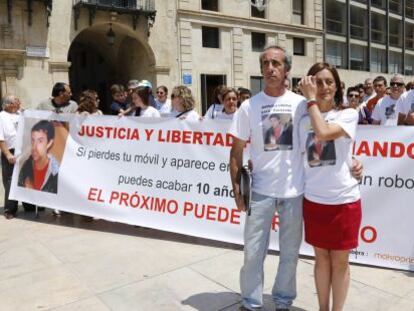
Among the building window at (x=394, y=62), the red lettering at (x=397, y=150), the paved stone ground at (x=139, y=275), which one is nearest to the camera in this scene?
the paved stone ground at (x=139, y=275)

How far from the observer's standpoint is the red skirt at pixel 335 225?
2.65 metres

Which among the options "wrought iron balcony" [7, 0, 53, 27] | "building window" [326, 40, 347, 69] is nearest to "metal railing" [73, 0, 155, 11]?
"wrought iron balcony" [7, 0, 53, 27]

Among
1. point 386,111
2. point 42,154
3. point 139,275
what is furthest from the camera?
point 386,111

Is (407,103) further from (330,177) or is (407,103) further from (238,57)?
(238,57)

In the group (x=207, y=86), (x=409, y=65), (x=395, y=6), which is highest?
(x=395, y=6)

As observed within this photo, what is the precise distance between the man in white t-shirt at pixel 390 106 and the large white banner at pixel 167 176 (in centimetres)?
223

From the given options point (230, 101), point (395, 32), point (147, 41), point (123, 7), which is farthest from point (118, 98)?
point (395, 32)

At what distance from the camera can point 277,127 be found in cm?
289

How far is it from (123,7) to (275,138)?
1821 centimetres

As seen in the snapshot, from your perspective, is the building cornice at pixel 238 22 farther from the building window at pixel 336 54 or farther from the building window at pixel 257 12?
the building window at pixel 336 54

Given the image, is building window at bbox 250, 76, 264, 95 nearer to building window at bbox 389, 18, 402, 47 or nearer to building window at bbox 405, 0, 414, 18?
building window at bbox 389, 18, 402, 47

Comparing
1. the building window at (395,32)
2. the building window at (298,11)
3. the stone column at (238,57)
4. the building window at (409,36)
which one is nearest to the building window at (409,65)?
the building window at (409,36)

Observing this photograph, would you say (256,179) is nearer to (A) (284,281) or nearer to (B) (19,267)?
(A) (284,281)

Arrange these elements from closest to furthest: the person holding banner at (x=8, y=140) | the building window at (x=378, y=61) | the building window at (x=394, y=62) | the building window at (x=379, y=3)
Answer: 1. the person holding banner at (x=8, y=140)
2. the building window at (x=379, y=3)
3. the building window at (x=378, y=61)
4. the building window at (x=394, y=62)
